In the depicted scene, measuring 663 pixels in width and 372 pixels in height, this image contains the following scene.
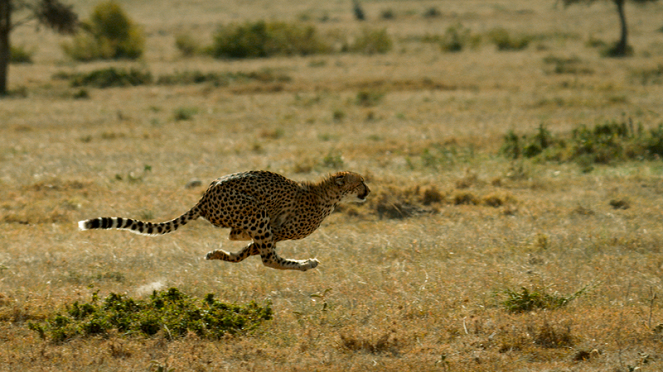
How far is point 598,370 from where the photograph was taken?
A: 543 cm

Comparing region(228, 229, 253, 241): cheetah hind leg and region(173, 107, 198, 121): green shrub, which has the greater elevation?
region(228, 229, 253, 241): cheetah hind leg

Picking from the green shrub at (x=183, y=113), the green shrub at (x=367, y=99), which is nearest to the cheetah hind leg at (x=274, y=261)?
the green shrub at (x=183, y=113)

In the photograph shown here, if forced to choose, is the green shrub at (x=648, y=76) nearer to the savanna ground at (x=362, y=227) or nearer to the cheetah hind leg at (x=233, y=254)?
the savanna ground at (x=362, y=227)

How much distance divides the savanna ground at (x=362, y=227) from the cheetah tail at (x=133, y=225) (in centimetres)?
66

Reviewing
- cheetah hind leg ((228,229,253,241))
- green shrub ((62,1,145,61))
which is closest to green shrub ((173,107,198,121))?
cheetah hind leg ((228,229,253,241))

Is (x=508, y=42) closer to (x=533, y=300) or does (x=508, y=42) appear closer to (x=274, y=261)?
(x=274, y=261)

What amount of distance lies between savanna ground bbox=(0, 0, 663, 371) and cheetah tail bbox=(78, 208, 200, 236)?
66 centimetres

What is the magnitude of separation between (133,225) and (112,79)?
1959 cm

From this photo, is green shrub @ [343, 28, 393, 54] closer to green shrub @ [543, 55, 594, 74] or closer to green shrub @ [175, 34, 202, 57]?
green shrub @ [175, 34, 202, 57]

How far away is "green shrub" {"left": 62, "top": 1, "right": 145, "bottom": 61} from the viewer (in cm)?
3381

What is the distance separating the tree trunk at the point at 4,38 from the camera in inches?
928

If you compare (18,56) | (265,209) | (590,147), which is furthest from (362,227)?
(18,56)

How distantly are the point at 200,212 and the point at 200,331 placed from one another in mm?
1374

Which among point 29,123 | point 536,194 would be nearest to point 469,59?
point 29,123
